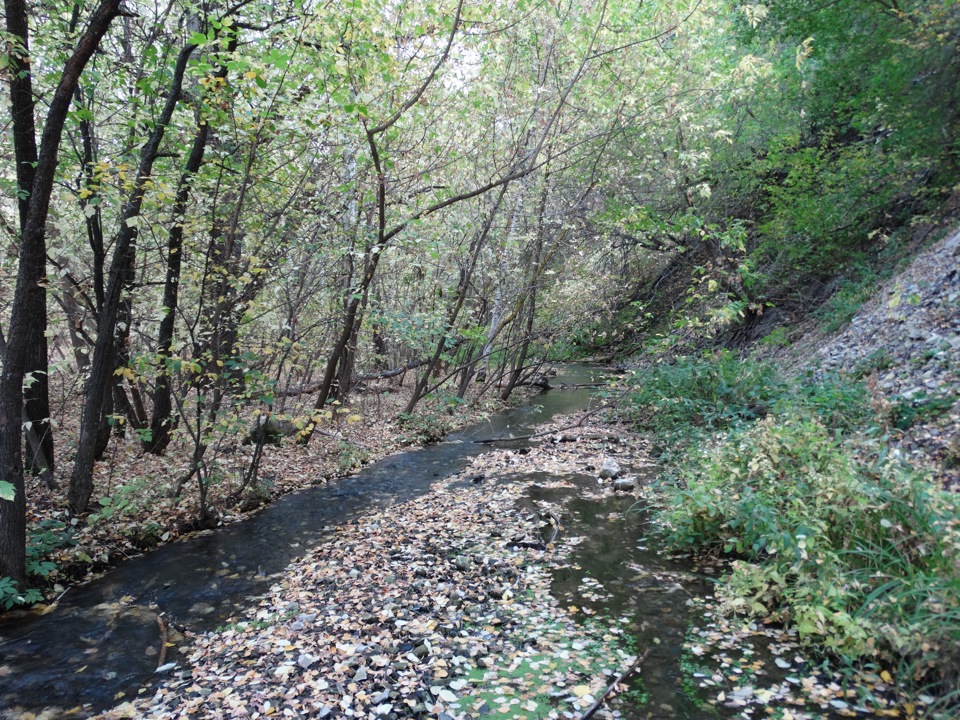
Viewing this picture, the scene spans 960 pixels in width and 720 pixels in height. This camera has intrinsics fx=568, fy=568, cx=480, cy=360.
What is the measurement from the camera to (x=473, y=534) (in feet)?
23.7

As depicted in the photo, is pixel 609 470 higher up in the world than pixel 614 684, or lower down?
higher up

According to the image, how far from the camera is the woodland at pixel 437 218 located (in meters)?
5.81

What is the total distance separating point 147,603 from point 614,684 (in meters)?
4.67

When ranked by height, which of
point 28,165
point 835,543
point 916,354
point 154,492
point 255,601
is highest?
point 28,165

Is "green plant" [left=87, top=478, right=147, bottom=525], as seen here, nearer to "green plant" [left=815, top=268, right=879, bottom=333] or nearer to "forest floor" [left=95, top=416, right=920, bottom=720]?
"forest floor" [left=95, top=416, right=920, bottom=720]

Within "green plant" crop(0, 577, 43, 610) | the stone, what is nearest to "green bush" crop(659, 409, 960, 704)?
the stone

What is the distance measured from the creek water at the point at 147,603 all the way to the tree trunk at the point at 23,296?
2.59 feet

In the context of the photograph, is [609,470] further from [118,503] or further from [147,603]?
[118,503]

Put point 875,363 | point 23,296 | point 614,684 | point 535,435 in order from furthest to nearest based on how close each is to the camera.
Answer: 1. point 535,435
2. point 875,363
3. point 23,296
4. point 614,684

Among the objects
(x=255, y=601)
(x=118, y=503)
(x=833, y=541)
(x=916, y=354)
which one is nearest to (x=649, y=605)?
(x=833, y=541)

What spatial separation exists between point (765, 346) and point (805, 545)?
1050 cm

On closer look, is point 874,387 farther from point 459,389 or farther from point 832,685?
point 459,389

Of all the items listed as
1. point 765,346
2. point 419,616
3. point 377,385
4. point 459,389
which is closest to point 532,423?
point 459,389

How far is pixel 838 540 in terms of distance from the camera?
4.87 metres
